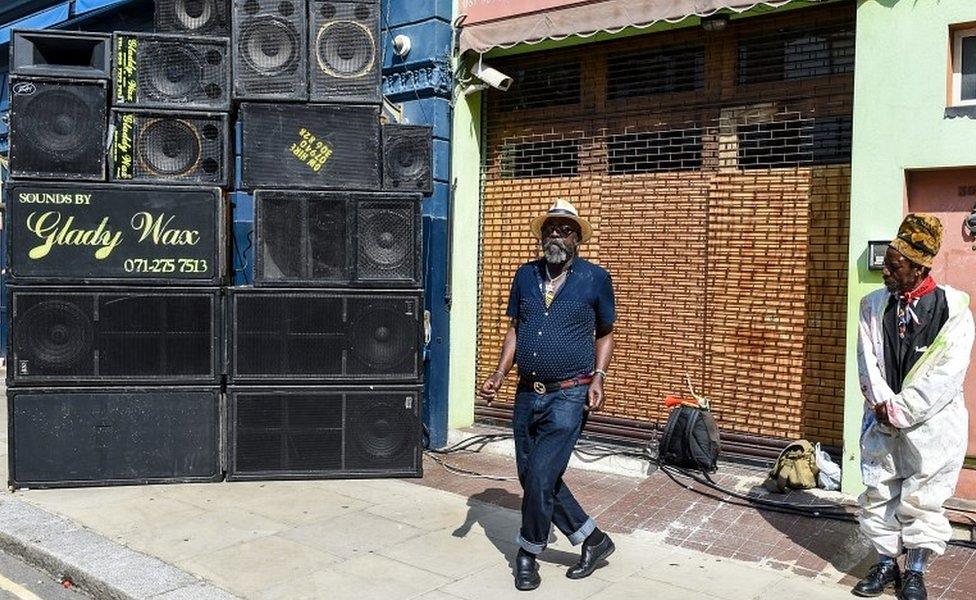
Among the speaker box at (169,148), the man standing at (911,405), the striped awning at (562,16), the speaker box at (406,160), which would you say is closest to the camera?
the man standing at (911,405)

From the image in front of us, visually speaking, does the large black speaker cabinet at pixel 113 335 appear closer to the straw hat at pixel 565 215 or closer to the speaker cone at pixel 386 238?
the speaker cone at pixel 386 238

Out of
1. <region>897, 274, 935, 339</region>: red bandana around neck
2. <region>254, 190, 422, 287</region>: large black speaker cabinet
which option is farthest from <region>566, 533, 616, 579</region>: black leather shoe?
<region>254, 190, 422, 287</region>: large black speaker cabinet

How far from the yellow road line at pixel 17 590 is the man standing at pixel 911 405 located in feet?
15.1

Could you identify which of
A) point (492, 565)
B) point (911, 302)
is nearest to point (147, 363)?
point (492, 565)

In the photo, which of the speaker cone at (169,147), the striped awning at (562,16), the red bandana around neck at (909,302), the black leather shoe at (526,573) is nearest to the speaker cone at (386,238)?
the speaker cone at (169,147)

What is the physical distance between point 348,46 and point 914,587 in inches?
216

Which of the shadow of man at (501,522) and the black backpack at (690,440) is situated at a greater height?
the black backpack at (690,440)

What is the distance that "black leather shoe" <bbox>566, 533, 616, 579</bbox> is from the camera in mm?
5156

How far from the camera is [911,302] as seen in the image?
4.80 meters

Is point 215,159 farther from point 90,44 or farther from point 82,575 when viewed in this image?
point 82,575

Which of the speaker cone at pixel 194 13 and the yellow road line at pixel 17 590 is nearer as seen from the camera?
the yellow road line at pixel 17 590

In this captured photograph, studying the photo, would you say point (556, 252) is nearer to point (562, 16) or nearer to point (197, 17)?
point (562, 16)

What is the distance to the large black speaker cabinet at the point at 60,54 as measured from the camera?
6.86 m

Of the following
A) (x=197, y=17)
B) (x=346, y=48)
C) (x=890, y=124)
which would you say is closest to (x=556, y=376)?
(x=890, y=124)
